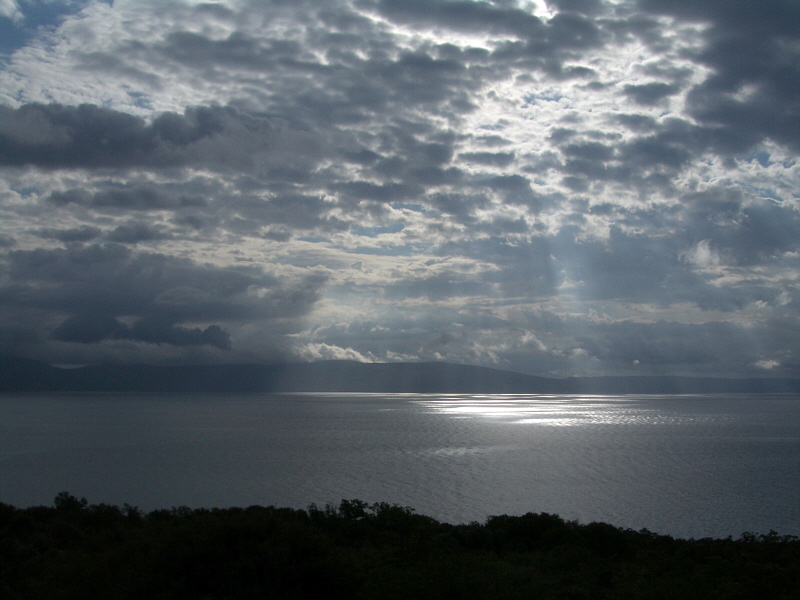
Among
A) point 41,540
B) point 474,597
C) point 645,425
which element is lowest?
point 645,425

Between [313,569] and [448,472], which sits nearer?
[313,569]

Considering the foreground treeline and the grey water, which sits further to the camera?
the grey water

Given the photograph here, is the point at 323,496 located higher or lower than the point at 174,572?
lower

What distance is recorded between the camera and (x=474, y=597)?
11.4 meters

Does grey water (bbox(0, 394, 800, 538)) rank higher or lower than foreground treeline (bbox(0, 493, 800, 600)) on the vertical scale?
lower

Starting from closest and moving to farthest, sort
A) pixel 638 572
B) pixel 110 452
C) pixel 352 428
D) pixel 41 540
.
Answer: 1. pixel 638 572
2. pixel 41 540
3. pixel 110 452
4. pixel 352 428

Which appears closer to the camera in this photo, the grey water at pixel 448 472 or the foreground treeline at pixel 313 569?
the foreground treeline at pixel 313 569

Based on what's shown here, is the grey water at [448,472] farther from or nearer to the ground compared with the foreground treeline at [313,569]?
nearer to the ground

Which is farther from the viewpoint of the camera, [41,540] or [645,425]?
[645,425]

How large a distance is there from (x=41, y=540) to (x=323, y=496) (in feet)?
83.5

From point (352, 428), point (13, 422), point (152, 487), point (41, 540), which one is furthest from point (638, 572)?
point (13, 422)

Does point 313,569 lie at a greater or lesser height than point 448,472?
greater

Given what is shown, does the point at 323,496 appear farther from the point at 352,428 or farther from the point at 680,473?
the point at 352,428

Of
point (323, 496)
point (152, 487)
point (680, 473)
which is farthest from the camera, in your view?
point (680, 473)
